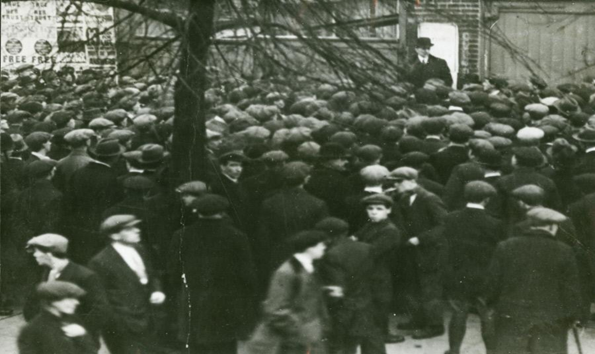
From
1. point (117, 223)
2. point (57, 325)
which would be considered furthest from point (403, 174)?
point (57, 325)

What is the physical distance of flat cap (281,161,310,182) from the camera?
6676mm

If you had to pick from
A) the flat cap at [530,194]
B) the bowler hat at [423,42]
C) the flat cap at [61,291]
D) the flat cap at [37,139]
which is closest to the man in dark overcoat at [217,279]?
the flat cap at [61,291]

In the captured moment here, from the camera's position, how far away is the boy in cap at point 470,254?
661 cm

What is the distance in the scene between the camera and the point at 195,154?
258 inches

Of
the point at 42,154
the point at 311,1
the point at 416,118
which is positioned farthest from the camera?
the point at 42,154

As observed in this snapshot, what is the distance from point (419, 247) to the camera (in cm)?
671

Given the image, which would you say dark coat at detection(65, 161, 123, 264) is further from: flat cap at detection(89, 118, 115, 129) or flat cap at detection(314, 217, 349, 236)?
flat cap at detection(314, 217, 349, 236)

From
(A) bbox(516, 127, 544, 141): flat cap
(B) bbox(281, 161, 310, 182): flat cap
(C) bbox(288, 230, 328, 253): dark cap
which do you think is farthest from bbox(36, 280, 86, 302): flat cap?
(A) bbox(516, 127, 544, 141): flat cap

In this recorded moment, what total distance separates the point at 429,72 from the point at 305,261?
176cm

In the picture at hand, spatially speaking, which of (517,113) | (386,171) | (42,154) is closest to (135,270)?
(42,154)

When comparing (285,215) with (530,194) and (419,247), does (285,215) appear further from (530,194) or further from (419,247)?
(530,194)

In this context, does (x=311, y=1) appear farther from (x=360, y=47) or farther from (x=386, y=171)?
(x=386, y=171)

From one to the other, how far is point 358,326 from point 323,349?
0.33 metres

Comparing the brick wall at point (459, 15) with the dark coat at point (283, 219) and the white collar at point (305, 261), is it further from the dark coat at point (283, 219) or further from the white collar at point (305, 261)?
the white collar at point (305, 261)
